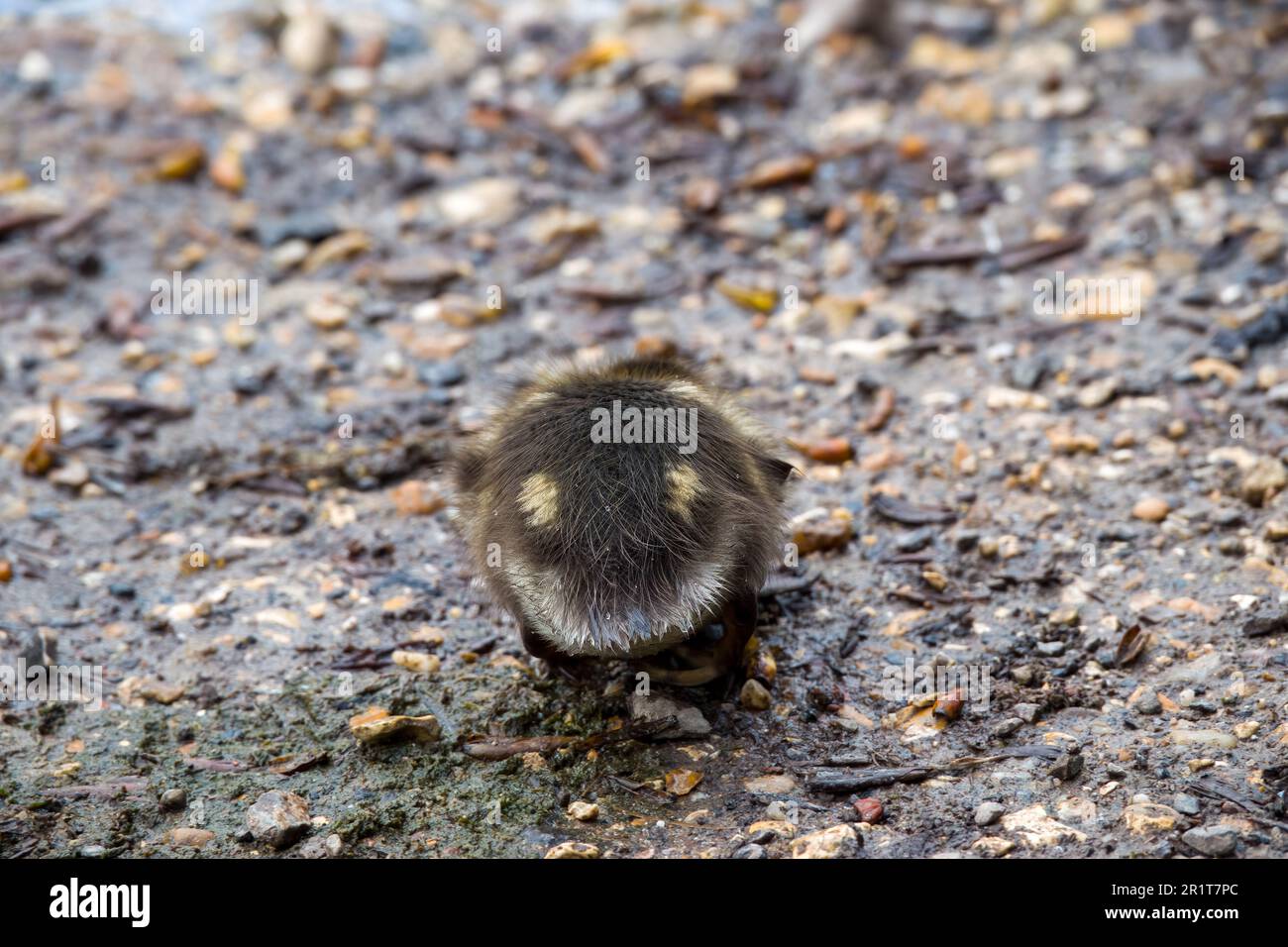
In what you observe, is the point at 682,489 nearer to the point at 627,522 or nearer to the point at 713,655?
the point at 627,522

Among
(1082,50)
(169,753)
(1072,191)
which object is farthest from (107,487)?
(1082,50)

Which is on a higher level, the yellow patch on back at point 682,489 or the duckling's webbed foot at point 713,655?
the yellow patch on back at point 682,489

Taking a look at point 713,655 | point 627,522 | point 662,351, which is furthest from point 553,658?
point 662,351

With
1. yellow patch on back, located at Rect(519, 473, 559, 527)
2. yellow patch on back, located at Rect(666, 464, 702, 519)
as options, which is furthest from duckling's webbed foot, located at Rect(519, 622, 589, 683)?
yellow patch on back, located at Rect(666, 464, 702, 519)

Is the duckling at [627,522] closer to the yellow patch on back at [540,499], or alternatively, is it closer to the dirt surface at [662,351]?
the yellow patch on back at [540,499]

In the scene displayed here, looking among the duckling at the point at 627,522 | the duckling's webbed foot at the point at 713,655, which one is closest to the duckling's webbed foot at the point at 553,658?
the duckling at the point at 627,522

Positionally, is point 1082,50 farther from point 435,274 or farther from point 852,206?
point 435,274
